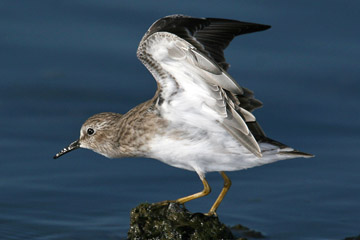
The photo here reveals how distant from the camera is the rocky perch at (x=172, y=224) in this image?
9.06 meters

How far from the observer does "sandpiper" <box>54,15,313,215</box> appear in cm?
887

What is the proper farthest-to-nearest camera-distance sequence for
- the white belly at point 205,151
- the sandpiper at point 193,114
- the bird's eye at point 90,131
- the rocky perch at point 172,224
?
the bird's eye at point 90,131 → the white belly at point 205,151 → the rocky perch at point 172,224 → the sandpiper at point 193,114

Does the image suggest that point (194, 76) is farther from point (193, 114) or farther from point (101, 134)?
point (101, 134)

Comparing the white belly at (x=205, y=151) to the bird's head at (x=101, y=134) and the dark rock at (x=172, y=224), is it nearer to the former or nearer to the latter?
the dark rock at (x=172, y=224)

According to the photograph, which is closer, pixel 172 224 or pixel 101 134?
pixel 172 224

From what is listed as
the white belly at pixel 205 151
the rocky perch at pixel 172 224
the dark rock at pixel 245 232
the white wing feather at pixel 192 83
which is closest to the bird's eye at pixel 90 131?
the white belly at pixel 205 151

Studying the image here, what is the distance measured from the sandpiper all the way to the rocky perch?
1.75 feet

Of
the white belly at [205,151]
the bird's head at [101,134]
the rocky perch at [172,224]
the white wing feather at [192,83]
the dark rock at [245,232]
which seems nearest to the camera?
the white wing feather at [192,83]

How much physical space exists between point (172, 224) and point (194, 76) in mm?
1521

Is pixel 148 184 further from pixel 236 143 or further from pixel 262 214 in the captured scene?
pixel 236 143

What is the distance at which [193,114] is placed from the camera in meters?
9.75

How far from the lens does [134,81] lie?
13.5 meters

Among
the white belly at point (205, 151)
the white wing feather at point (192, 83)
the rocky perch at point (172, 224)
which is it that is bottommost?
the rocky perch at point (172, 224)

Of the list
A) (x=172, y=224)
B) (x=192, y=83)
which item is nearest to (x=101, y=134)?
(x=192, y=83)
